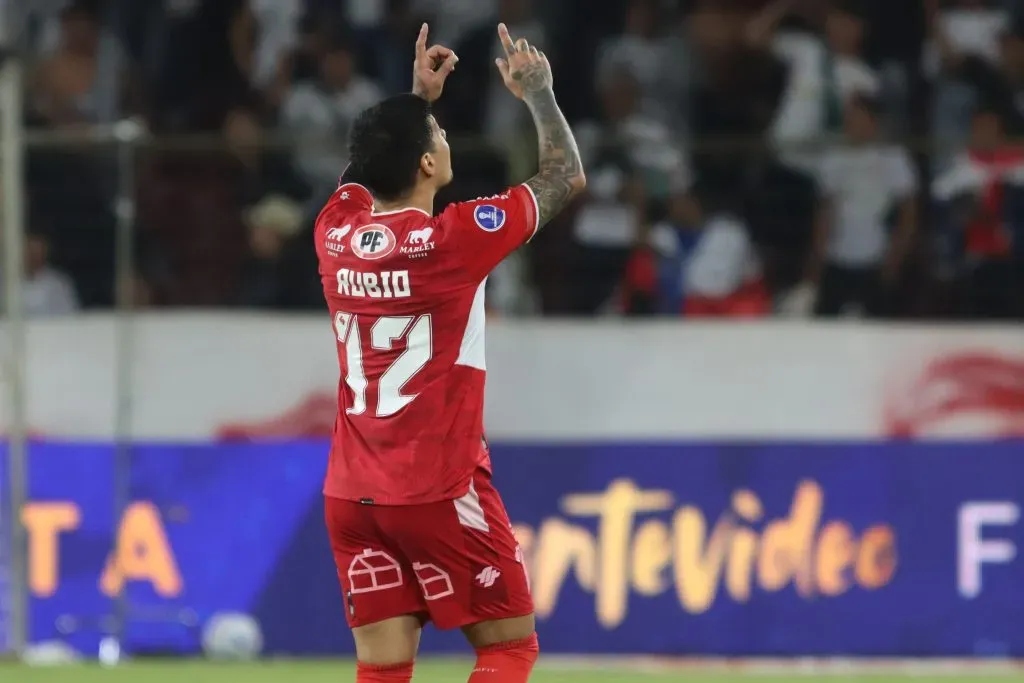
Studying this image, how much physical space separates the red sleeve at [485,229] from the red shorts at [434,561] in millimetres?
607

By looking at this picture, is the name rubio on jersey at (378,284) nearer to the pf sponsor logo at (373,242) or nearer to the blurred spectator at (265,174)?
the pf sponsor logo at (373,242)

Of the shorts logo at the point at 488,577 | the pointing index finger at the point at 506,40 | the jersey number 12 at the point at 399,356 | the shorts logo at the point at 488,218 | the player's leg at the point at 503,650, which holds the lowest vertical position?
the player's leg at the point at 503,650

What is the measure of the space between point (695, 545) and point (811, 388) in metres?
1.01

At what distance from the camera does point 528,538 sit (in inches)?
355

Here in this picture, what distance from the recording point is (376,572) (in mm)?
4949

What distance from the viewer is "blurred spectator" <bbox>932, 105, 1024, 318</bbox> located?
968cm

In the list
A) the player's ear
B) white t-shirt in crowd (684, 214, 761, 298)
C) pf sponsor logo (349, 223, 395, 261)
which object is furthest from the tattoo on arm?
white t-shirt in crowd (684, 214, 761, 298)

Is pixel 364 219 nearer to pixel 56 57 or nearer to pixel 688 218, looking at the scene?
pixel 688 218

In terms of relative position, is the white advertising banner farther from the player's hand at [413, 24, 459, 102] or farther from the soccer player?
the soccer player

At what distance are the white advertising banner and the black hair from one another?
4211 millimetres

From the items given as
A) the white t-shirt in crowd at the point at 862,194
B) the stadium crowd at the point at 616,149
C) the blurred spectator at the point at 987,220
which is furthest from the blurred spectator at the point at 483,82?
the blurred spectator at the point at 987,220

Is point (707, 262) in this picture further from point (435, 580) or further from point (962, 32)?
point (435, 580)

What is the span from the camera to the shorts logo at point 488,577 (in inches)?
195

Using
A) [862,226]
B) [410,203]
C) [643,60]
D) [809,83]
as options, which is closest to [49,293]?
[643,60]
